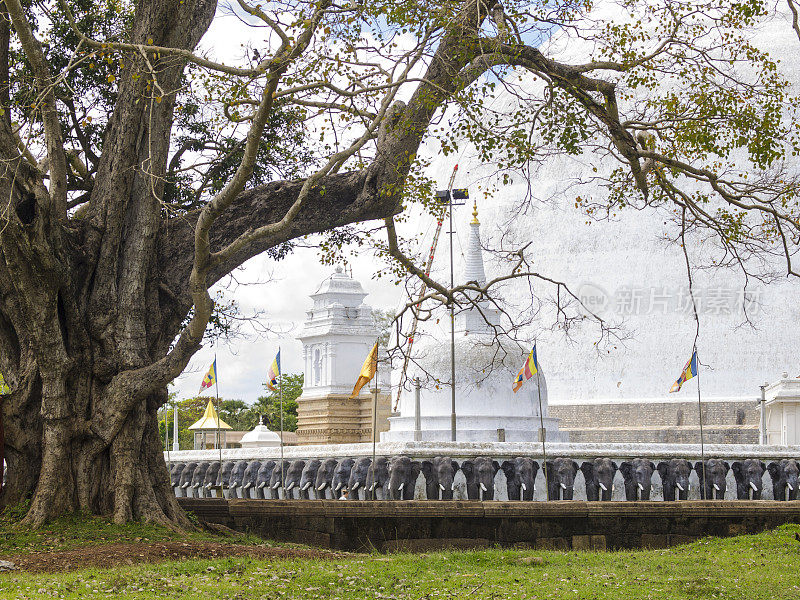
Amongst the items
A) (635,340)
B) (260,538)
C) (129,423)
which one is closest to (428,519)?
(260,538)

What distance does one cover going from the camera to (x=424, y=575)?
8.32 metres

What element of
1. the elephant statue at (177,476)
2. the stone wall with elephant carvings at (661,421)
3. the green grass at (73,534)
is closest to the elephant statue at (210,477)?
the elephant statue at (177,476)

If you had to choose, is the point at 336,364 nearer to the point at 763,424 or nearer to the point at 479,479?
the point at 763,424

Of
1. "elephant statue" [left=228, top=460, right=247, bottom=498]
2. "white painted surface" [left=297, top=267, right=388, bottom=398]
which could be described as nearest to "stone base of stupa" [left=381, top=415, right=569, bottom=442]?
"elephant statue" [left=228, top=460, right=247, bottom=498]

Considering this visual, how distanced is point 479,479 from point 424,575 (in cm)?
740

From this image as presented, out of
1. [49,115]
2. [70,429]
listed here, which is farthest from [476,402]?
[49,115]

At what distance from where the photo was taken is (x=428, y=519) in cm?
1127

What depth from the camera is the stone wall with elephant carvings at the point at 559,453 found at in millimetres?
15719

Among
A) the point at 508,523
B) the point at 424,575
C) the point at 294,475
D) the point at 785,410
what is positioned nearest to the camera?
the point at 424,575

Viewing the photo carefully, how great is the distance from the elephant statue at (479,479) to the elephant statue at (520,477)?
11.7 inches

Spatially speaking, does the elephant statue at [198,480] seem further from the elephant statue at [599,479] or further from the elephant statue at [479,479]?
the elephant statue at [599,479]

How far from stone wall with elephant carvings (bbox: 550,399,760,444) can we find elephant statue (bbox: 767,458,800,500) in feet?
28.8

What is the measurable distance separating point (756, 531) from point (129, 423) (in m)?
7.34

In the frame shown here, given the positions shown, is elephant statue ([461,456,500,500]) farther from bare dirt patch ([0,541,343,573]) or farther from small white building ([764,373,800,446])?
small white building ([764,373,800,446])
